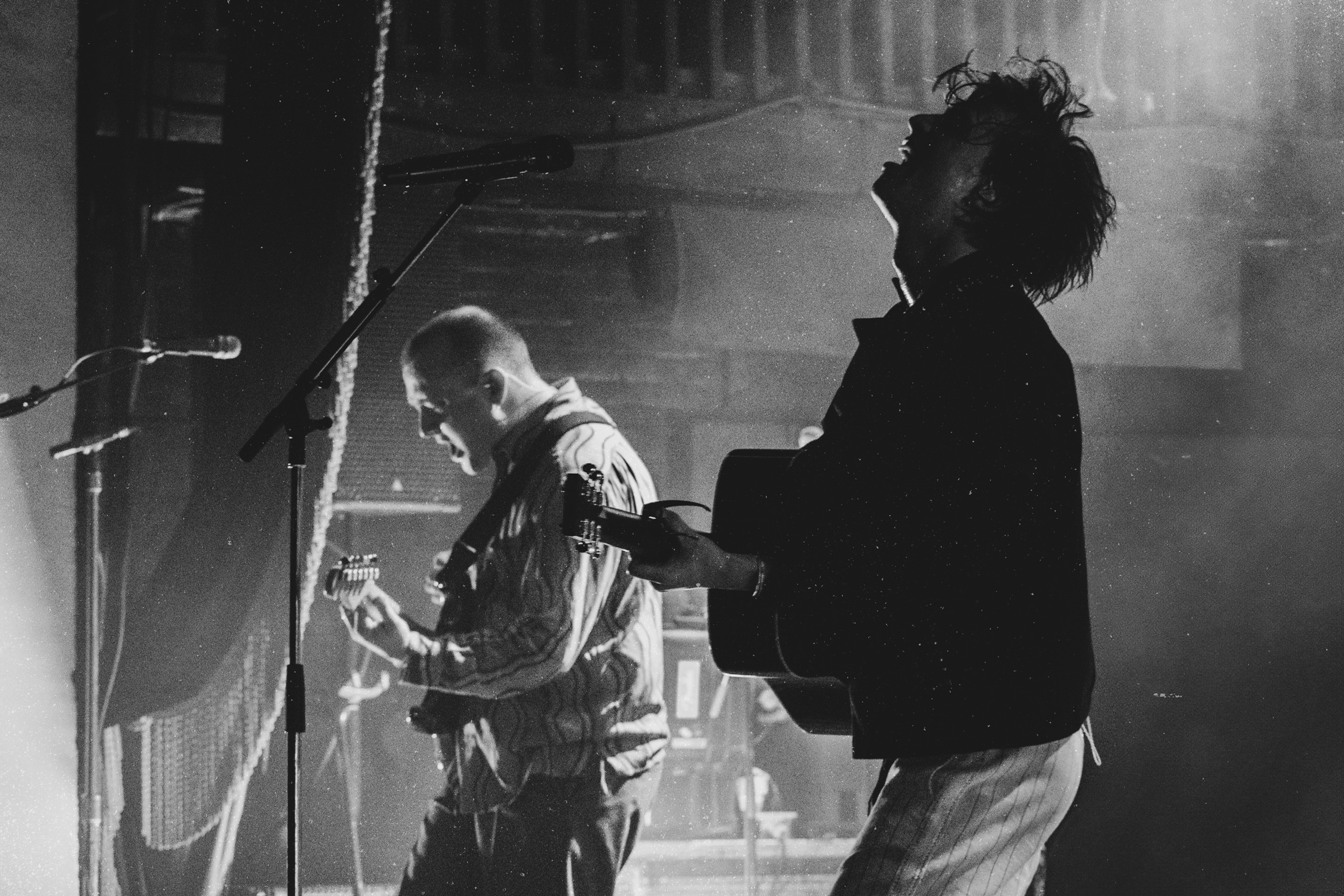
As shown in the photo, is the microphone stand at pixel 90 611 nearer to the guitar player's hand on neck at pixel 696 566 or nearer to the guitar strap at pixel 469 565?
the guitar strap at pixel 469 565

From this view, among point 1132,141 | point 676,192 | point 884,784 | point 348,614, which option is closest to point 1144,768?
point 1132,141

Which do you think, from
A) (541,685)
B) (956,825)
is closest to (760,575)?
(956,825)

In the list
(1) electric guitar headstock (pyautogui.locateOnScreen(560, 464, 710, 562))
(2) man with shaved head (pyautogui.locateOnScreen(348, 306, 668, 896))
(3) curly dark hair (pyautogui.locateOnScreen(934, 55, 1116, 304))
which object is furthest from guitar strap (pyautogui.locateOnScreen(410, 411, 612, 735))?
(3) curly dark hair (pyautogui.locateOnScreen(934, 55, 1116, 304))

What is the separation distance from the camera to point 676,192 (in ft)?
12.8

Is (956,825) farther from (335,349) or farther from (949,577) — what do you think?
(335,349)

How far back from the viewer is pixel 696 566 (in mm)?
1566

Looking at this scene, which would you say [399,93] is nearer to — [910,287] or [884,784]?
[910,287]

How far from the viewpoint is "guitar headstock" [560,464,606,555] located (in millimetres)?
1737

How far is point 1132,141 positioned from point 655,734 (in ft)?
9.04

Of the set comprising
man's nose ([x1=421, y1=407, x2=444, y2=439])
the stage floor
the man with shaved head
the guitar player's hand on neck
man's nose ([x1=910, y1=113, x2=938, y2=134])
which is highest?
man's nose ([x1=910, y1=113, x2=938, y2=134])

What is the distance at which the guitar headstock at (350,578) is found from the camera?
2.73 metres

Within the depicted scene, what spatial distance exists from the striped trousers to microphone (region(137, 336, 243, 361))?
237 cm

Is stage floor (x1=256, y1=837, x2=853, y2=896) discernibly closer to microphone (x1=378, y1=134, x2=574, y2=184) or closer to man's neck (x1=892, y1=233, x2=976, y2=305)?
microphone (x1=378, y1=134, x2=574, y2=184)

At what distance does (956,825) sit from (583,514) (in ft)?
2.11
